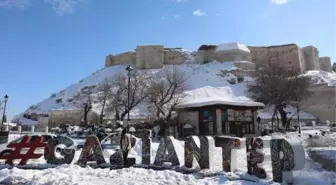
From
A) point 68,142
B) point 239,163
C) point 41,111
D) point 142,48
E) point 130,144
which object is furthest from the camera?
point 142,48

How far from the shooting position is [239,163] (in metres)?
11.6

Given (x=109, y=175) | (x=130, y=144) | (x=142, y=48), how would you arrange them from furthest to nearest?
(x=142, y=48) → (x=130, y=144) → (x=109, y=175)

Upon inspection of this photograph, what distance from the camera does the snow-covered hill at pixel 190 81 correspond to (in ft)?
207

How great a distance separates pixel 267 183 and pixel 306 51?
3203 inches

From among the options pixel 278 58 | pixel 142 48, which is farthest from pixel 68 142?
pixel 278 58

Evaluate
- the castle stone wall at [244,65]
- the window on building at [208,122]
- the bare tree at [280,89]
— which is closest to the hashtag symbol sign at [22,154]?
the window on building at [208,122]

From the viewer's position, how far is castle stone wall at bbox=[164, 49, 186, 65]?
252 ft

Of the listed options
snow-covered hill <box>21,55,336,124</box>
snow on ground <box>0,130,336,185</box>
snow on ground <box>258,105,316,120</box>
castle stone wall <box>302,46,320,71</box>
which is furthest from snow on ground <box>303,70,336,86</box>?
snow on ground <box>0,130,336,185</box>

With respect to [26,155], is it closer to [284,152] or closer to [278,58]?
[284,152]

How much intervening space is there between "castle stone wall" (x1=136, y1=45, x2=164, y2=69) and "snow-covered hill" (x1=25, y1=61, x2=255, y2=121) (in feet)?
8.05

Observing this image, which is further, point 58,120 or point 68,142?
point 58,120

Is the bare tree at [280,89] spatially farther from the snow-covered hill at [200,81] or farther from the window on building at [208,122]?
the window on building at [208,122]

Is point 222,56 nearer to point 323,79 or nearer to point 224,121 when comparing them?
point 323,79

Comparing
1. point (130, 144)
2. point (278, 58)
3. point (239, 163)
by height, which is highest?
point (278, 58)
